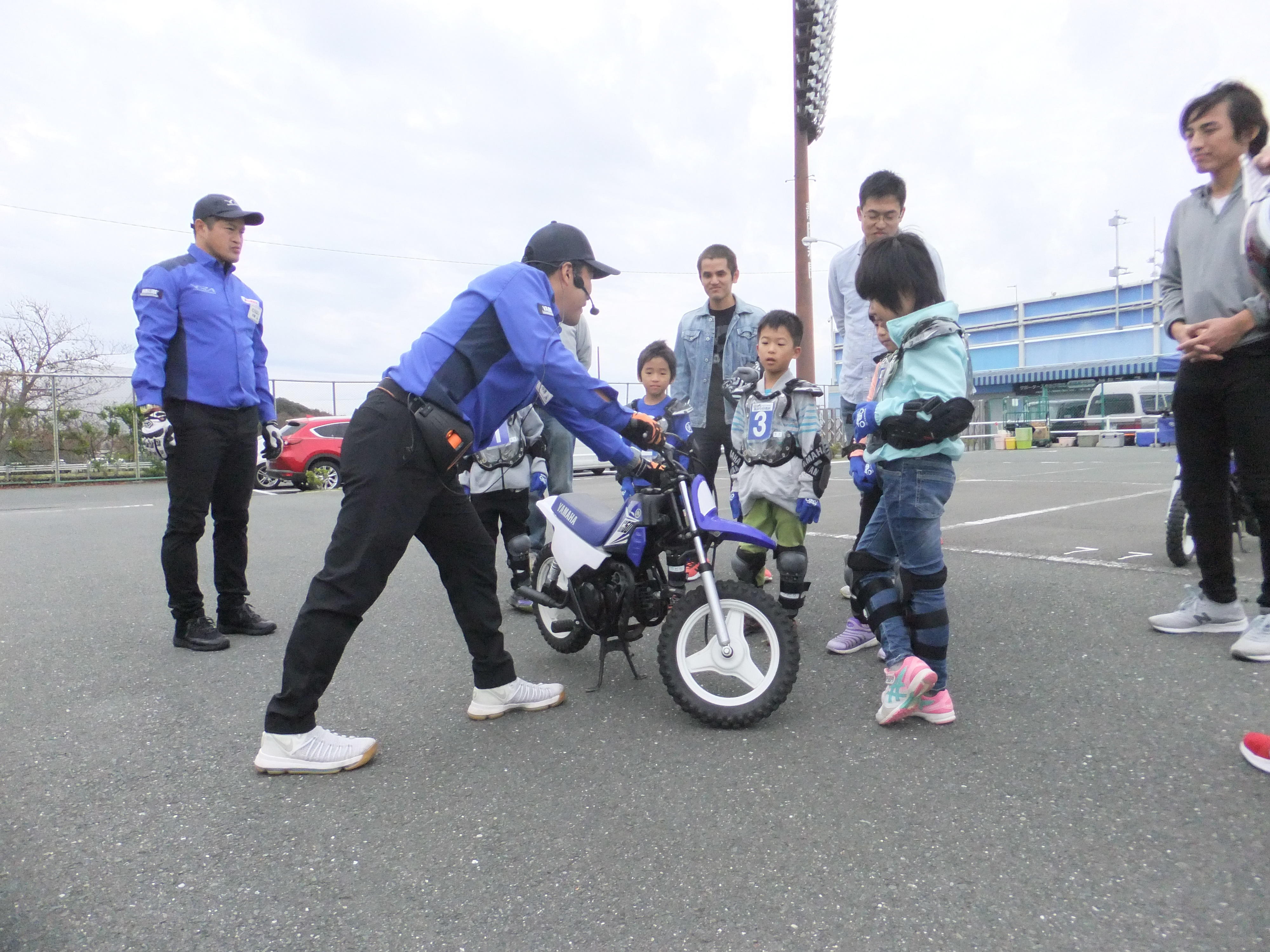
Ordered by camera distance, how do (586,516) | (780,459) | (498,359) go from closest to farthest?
(498,359)
(586,516)
(780,459)

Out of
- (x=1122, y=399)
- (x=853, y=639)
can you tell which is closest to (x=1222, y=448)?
(x=853, y=639)

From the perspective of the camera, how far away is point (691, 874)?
1889 millimetres

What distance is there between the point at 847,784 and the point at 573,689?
1.24m

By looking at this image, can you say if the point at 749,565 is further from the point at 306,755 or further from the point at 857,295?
the point at 306,755

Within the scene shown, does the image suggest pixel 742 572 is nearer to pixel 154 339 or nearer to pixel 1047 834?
pixel 1047 834

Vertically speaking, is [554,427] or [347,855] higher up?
[554,427]

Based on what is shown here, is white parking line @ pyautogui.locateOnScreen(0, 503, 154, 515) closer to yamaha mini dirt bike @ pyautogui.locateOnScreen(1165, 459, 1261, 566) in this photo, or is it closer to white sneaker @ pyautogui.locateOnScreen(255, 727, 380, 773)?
white sneaker @ pyautogui.locateOnScreen(255, 727, 380, 773)

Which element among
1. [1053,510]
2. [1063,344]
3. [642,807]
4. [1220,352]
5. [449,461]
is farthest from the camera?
[1063,344]

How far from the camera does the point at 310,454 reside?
1603cm

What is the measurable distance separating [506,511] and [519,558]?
0.31m

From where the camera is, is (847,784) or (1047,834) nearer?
(1047,834)

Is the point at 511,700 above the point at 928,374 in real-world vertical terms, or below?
below

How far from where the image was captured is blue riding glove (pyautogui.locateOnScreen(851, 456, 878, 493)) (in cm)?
338

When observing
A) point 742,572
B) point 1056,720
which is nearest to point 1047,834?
point 1056,720
